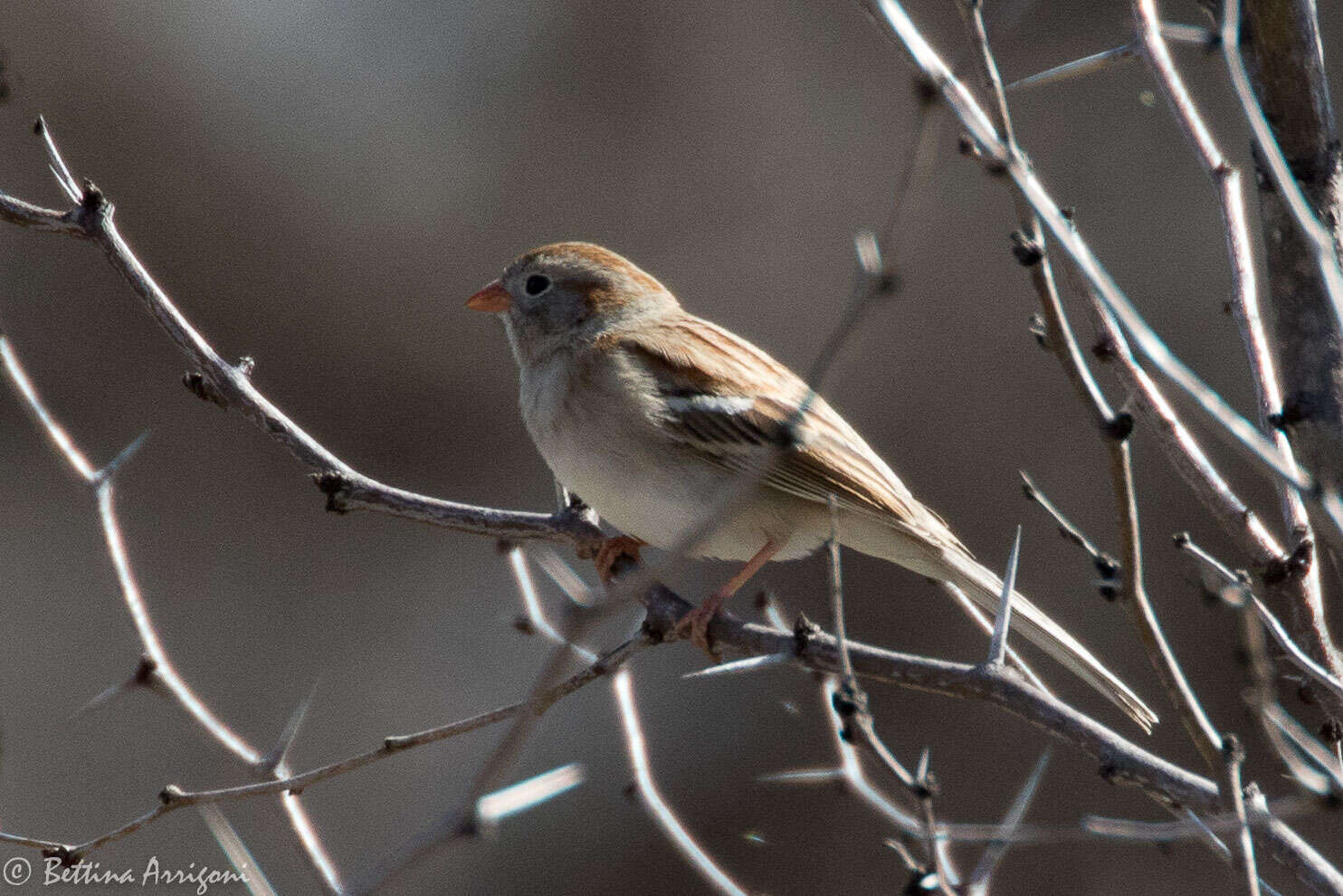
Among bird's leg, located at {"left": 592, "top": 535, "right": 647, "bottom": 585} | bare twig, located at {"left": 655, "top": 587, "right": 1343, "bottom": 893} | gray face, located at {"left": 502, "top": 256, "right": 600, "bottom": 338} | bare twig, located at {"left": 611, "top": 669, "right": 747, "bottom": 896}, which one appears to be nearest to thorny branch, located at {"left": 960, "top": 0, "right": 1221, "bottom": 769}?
bare twig, located at {"left": 655, "top": 587, "right": 1343, "bottom": 893}

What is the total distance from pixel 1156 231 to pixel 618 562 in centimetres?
564

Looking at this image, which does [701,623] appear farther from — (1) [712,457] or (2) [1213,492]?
(2) [1213,492]

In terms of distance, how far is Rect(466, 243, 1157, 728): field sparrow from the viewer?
169 inches

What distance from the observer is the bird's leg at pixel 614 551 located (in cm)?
445

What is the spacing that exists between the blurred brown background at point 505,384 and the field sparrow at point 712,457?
3.26 m

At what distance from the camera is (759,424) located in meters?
4.47

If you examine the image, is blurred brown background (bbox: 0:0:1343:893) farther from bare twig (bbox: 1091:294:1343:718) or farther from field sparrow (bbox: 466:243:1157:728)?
bare twig (bbox: 1091:294:1343:718)

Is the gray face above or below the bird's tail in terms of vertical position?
above

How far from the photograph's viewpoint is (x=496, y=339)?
9359 millimetres

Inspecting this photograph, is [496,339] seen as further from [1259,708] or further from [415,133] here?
[1259,708]

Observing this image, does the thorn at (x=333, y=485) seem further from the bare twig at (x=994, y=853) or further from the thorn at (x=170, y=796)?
the bare twig at (x=994, y=853)

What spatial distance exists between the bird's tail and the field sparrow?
11 mm

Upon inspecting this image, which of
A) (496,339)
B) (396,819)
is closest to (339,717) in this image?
(396,819)

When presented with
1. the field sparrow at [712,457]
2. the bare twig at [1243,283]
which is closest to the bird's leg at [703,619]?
the field sparrow at [712,457]
